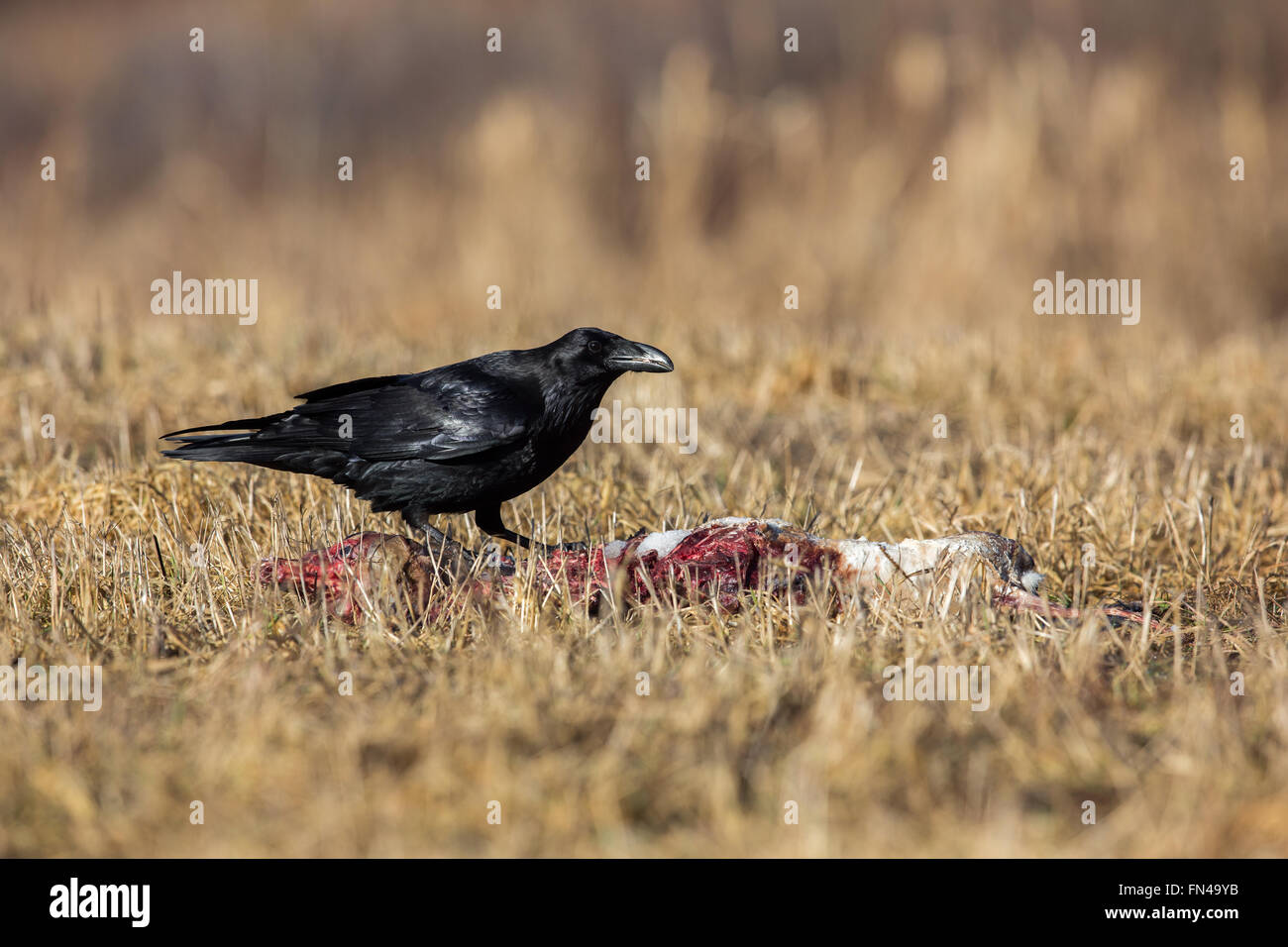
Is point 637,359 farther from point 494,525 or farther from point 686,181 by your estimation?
point 686,181

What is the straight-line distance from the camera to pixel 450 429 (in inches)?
173

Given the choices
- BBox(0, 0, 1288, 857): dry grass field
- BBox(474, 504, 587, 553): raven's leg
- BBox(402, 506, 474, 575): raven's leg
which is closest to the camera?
BBox(0, 0, 1288, 857): dry grass field

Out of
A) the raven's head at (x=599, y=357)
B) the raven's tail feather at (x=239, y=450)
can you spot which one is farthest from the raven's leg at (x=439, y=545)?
the raven's head at (x=599, y=357)

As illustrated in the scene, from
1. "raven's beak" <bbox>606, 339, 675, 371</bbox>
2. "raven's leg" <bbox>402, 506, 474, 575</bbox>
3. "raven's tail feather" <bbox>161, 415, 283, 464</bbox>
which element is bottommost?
"raven's leg" <bbox>402, 506, 474, 575</bbox>

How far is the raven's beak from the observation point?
444 centimetres

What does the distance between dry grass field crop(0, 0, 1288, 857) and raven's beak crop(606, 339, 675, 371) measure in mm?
863

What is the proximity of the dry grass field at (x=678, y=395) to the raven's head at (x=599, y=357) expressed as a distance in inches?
33.7

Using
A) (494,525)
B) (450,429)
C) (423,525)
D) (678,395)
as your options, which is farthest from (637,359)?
(678,395)

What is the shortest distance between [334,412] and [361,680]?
1398mm

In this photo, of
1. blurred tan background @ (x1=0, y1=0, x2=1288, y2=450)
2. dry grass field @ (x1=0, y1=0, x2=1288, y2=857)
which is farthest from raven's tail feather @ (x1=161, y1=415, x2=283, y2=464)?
blurred tan background @ (x1=0, y1=0, x2=1288, y2=450)

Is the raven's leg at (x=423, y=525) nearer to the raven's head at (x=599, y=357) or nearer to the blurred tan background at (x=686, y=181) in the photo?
the raven's head at (x=599, y=357)

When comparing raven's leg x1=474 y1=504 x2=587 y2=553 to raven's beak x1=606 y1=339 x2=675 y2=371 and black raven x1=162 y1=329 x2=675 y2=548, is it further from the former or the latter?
raven's beak x1=606 y1=339 x2=675 y2=371

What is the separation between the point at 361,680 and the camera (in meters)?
3.40

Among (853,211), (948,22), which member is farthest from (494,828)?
(948,22)
